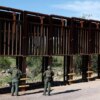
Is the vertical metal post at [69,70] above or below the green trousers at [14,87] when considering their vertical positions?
above

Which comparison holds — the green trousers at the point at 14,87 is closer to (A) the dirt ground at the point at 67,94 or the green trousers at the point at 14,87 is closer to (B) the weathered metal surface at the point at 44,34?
(A) the dirt ground at the point at 67,94

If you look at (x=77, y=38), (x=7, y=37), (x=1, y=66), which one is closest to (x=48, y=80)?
(x=7, y=37)

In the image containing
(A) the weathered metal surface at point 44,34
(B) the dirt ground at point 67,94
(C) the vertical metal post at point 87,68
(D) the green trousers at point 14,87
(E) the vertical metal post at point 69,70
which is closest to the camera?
(B) the dirt ground at point 67,94

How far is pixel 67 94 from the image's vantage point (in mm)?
21703

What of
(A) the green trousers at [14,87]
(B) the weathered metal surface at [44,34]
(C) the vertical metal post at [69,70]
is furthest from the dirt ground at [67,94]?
(B) the weathered metal surface at [44,34]

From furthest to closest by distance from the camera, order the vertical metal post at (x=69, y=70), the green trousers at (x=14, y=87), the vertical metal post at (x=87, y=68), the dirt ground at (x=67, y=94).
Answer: the vertical metal post at (x=87, y=68) < the vertical metal post at (x=69, y=70) < the green trousers at (x=14, y=87) < the dirt ground at (x=67, y=94)

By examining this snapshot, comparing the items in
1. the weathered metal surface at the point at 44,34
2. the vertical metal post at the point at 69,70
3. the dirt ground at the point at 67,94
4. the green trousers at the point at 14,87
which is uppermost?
the weathered metal surface at the point at 44,34

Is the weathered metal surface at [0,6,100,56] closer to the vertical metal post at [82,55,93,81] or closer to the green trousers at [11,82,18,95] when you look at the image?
the vertical metal post at [82,55,93,81]

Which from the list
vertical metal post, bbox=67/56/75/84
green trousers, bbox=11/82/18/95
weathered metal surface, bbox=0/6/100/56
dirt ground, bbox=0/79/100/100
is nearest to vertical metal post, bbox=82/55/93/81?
weathered metal surface, bbox=0/6/100/56

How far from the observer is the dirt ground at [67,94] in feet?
65.7

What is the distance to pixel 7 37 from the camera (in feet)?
71.6

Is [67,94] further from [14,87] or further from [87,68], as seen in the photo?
[87,68]

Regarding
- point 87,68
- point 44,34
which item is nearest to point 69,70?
point 87,68

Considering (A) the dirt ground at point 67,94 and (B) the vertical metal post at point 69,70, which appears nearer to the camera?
(A) the dirt ground at point 67,94
